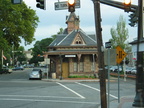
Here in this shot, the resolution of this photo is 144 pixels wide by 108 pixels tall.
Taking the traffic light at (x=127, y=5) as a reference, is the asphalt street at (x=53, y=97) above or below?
below

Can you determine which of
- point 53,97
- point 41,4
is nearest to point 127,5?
point 41,4

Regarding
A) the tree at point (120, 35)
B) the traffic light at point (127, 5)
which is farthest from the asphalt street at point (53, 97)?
the tree at point (120, 35)

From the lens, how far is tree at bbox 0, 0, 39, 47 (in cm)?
4317

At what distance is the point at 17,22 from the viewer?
44.7m

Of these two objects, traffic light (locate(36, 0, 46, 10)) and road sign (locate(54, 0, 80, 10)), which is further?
road sign (locate(54, 0, 80, 10))

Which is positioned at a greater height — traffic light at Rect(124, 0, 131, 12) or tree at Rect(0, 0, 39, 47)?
tree at Rect(0, 0, 39, 47)

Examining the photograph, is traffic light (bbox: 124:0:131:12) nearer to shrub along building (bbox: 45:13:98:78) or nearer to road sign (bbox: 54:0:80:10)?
road sign (bbox: 54:0:80:10)

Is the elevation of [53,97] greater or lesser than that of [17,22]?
lesser

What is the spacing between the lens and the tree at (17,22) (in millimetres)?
43172

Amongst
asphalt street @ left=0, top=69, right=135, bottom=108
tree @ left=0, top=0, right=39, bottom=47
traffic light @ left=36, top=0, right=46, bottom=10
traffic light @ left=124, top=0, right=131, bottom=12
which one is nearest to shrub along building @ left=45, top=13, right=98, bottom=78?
tree @ left=0, top=0, right=39, bottom=47

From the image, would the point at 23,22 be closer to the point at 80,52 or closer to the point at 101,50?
the point at 80,52

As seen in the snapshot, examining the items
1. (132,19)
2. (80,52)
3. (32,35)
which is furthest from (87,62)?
(132,19)

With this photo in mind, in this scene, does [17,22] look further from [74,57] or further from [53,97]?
[53,97]

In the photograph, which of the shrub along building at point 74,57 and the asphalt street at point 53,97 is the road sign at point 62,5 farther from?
the shrub along building at point 74,57
